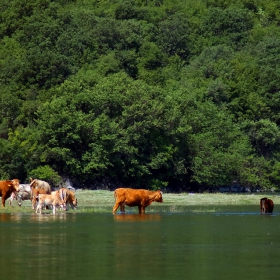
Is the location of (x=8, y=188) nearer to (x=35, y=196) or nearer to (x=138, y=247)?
(x=35, y=196)

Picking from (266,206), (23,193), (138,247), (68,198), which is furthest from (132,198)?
(138,247)

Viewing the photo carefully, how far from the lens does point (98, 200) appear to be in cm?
5375

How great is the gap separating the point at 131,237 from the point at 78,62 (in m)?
74.1

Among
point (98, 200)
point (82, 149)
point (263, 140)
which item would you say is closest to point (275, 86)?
point (263, 140)

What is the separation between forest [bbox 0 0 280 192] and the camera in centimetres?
7006

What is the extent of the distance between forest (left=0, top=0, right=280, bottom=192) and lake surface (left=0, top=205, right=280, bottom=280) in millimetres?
31853

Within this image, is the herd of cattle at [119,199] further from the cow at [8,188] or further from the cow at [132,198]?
the cow at [8,188]

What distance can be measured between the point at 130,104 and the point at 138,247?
49017 mm

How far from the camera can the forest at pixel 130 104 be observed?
70062 mm

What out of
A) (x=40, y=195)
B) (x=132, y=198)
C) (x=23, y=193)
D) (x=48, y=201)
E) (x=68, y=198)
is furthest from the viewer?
(x=23, y=193)

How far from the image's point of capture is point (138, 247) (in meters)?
26.1

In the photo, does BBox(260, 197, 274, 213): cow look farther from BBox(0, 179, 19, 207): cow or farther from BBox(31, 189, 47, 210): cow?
BBox(0, 179, 19, 207): cow

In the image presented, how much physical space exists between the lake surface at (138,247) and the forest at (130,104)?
31.9 m

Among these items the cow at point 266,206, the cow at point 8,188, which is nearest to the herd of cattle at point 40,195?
the cow at point 8,188
